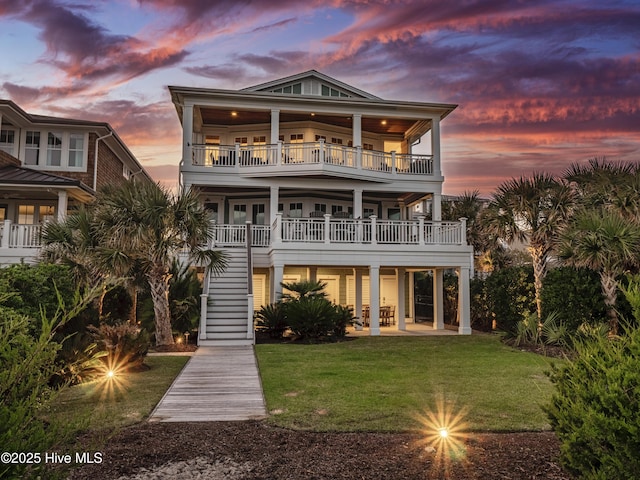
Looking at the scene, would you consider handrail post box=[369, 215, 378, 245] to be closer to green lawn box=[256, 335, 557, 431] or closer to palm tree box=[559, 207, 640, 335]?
green lawn box=[256, 335, 557, 431]

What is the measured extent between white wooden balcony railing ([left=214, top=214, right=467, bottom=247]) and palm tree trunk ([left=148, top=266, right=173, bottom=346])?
4942 mm

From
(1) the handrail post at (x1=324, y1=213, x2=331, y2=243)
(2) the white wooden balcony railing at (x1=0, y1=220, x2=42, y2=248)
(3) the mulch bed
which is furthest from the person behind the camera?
(2) the white wooden balcony railing at (x1=0, y1=220, x2=42, y2=248)

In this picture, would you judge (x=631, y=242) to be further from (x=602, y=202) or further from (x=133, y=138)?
(x=133, y=138)

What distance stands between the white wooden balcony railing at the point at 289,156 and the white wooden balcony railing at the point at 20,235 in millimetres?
6719

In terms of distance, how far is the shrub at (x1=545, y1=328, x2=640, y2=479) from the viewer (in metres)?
3.38

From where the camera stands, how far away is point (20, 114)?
68.6 feet

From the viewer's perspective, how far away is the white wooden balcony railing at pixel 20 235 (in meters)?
19.0

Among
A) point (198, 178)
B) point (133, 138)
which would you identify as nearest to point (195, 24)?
point (198, 178)

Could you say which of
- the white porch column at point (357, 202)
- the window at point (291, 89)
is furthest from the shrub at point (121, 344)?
the window at point (291, 89)

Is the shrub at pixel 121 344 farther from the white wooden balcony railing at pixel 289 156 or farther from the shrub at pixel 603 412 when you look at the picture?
the white wooden balcony railing at pixel 289 156

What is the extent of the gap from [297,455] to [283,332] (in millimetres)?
11201

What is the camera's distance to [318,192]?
22891 mm

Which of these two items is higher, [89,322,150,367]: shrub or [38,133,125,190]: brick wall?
[38,133,125,190]: brick wall

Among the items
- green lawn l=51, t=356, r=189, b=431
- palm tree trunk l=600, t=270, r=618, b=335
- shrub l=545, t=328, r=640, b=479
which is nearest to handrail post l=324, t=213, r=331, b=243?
green lawn l=51, t=356, r=189, b=431
